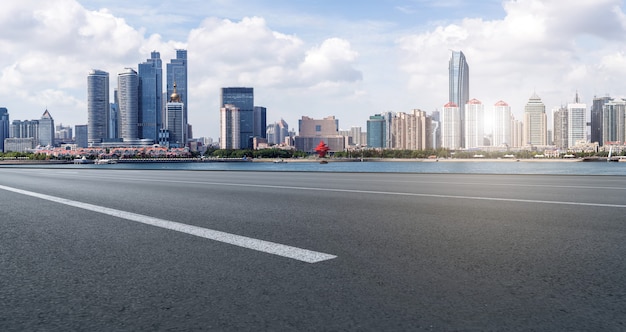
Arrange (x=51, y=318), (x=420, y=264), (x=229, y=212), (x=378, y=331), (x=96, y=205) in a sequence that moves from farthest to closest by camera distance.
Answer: (x=96, y=205), (x=229, y=212), (x=420, y=264), (x=51, y=318), (x=378, y=331)

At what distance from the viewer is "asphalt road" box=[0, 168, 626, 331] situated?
291 cm

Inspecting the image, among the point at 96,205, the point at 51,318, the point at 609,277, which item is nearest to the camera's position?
the point at 51,318

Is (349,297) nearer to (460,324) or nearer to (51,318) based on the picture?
(460,324)

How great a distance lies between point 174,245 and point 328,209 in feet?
12.4

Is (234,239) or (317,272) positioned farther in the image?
(234,239)

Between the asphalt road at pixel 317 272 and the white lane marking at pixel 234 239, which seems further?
the white lane marking at pixel 234 239

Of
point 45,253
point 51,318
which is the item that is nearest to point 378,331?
point 51,318

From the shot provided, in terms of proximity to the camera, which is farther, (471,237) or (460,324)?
(471,237)

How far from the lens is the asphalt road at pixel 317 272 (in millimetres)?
2906

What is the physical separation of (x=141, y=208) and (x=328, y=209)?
3.43m

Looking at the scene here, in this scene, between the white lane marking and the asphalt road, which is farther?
the white lane marking

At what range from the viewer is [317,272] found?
12.9 ft

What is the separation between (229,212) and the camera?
8312mm

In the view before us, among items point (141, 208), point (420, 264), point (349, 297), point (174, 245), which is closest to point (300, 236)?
point (174, 245)
